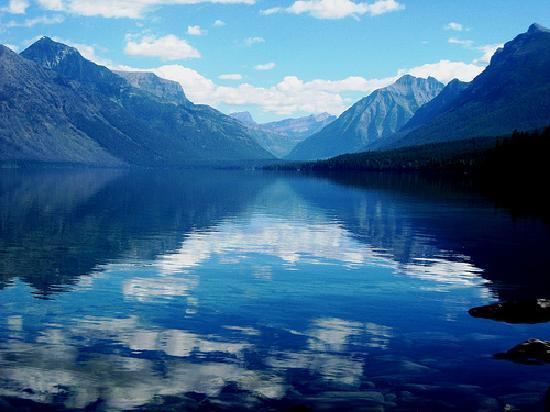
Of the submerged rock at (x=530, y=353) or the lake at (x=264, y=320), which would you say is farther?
the submerged rock at (x=530, y=353)

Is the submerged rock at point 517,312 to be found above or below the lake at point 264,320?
above

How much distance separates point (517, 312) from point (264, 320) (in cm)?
1488

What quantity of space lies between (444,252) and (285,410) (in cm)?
4474

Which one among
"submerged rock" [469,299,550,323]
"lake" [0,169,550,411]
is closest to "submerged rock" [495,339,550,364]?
"lake" [0,169,550,411]

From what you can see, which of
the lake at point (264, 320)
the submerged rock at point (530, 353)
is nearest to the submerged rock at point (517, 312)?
the lake at point (264, 320)

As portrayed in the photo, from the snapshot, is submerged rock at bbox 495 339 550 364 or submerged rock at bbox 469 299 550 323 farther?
submerged rock at bbox 469 299 550 323

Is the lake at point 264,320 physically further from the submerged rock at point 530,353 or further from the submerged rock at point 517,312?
the submerged rock at point 517,312

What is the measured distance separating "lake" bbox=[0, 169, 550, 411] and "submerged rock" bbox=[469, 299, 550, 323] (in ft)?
2.46

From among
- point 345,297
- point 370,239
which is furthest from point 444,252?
point 345,297

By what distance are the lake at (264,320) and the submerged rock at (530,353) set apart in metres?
0.60

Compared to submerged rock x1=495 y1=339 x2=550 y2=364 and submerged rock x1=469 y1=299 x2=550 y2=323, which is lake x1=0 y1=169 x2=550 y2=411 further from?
submerged rock x1=469 y1=299 x2=550 y2=323

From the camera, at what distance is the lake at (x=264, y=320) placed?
84.1ft

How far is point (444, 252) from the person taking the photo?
213ft

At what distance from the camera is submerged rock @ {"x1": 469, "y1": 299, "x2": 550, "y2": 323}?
36.9 m
